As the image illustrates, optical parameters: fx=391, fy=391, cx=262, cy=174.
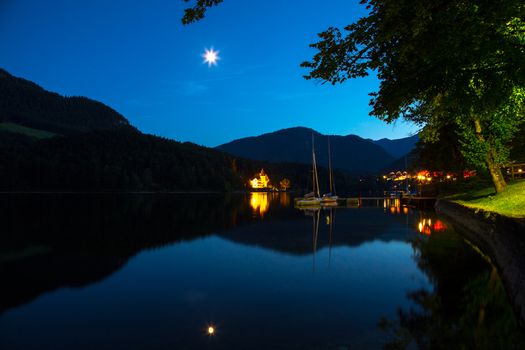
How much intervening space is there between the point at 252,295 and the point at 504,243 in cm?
1170

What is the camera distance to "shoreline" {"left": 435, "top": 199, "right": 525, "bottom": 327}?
13220 millimetres

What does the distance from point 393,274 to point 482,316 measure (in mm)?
7327

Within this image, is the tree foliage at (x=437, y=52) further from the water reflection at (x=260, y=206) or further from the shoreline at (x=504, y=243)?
the water reflection at (x=260, y=206)

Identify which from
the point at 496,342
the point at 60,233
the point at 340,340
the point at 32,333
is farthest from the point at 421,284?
the point at 60,233

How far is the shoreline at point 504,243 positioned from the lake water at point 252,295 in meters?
0.53

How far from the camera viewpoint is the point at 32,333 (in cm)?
1187

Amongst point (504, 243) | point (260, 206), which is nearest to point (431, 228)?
point (504, 243)

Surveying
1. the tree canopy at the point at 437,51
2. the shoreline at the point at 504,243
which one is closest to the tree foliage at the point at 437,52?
the tree canopy at the point at 437,51

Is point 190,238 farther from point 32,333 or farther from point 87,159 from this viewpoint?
point 87,159

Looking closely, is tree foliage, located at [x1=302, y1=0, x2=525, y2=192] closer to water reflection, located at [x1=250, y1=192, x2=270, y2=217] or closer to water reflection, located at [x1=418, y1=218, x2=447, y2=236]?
water reflection, located at [x1=418, y1=218, x2=447, y2=236]

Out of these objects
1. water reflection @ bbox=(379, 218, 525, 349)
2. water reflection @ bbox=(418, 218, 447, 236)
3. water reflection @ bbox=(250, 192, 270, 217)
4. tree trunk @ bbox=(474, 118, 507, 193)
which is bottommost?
water reflection @ bbox=(379, 218, 525, 349)

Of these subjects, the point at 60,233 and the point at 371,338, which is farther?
the point at 60,233

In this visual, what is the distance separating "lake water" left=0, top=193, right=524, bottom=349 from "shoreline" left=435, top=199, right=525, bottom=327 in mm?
527

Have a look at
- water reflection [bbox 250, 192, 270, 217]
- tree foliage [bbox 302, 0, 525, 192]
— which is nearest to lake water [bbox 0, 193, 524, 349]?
tree foliage [bbox 302, 0, 525, 192]
